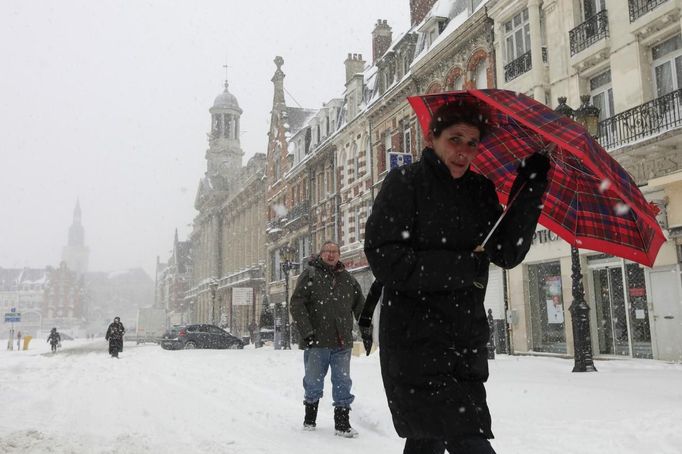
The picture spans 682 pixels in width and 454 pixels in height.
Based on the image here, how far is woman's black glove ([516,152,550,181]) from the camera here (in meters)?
2.82

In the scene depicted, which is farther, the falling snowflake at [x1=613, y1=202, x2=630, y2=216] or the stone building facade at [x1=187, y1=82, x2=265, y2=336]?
the stone building facade at [x1=187, y1=82, x2=265, y2=336]

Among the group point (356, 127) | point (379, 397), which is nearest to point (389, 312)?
point (379, 397)

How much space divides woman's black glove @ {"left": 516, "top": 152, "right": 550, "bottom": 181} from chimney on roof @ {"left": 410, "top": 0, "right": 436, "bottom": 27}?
26707mm

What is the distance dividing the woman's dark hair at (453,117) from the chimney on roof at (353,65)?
34.5 metres

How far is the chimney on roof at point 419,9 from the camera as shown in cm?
2795

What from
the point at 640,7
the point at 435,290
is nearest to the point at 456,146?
the point at 435,290

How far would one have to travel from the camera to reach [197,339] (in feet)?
98.1

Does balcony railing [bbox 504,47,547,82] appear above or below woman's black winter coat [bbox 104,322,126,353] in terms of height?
above

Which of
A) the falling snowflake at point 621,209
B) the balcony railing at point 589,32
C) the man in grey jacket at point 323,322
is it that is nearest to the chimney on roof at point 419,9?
the balcony railing at point 589,32

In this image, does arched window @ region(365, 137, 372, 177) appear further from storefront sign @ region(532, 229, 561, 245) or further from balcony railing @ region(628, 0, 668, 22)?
balcony railing @ region(628, 0, 668, 22)

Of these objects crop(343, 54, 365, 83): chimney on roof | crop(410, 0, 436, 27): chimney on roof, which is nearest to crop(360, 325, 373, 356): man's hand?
crop(410, 0, 436, 27): chimney on roof

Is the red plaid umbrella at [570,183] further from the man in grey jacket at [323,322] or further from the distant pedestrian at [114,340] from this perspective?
the distant pedestrian at [114,340]

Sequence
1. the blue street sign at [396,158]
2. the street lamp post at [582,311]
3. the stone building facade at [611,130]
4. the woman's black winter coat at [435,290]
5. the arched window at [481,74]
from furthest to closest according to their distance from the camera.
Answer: the arched window at [481,74] < the blue street sign at [396,158] < the stone building facade at [611,130] < the street lamp post at [582,311] < the woman's black winter coat at [435,290]

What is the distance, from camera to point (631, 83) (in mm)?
15258
